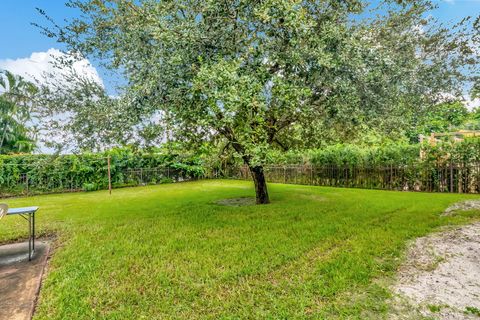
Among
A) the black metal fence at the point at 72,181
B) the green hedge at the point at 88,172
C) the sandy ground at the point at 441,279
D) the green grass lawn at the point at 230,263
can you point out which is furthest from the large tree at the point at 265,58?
the black metal fence at the point at 72,181

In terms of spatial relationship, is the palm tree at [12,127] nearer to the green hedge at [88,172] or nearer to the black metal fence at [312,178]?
the green hedge at [88,172]

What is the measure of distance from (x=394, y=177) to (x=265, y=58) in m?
9.37

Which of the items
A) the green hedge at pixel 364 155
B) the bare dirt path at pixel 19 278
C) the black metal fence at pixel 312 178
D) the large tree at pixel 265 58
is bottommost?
the bare dirt path at pixel 19 278

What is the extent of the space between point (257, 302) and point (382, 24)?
668 centimetres

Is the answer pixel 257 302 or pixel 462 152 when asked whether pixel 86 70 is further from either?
pixel 462 152

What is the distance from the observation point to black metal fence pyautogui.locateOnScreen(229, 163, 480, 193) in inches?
406

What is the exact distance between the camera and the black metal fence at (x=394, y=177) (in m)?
10.3

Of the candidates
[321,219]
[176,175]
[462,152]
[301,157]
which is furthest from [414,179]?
[176,175]

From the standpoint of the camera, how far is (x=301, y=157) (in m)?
16.8

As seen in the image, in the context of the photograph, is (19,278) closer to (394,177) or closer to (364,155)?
(394,177)

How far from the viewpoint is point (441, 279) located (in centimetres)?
332

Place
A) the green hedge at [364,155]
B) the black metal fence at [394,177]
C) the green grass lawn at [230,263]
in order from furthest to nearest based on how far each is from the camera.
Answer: the green hedge at [364,155], the black metal fence at [394,177], the green grass lawn at [230,263]

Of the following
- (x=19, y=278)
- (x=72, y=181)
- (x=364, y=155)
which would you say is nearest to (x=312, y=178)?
(x=364, y=155)

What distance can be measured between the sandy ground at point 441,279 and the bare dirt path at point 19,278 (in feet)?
12.0
